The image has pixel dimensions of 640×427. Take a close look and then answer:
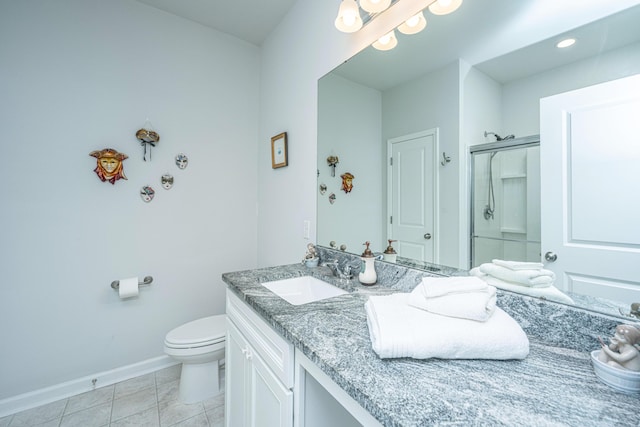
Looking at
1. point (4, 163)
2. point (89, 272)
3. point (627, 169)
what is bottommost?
point (89, 272)

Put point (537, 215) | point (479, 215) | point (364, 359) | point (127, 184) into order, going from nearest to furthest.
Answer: point (364, 359) < point (537, 215) < point (479, 215) < point (127, 184)

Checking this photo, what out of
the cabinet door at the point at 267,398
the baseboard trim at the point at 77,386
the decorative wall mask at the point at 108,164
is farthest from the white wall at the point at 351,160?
the baseboard trim at the point at 77,386

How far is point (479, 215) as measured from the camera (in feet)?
3.01

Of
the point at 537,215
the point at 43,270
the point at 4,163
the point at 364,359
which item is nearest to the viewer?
the point at 364,359

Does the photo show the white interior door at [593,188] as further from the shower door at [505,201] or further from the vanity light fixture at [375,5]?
the vanity light fixture at [375,5]

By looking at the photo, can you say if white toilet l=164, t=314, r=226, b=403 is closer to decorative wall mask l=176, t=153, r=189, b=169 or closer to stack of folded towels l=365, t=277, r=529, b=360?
decorative wall mask l=176, t=153, r=189, b=169

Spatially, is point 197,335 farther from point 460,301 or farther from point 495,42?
point 495,42

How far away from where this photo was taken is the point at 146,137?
1882mm

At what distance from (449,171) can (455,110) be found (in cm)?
23

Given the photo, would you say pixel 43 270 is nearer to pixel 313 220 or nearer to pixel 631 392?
pixel 313 220

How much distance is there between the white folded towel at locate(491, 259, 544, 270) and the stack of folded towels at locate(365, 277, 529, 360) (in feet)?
0.54

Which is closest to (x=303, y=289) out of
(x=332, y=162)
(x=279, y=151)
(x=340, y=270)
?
(x=340, y=270)

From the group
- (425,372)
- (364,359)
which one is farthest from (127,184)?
(425,372)

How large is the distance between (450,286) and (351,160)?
0.90m
